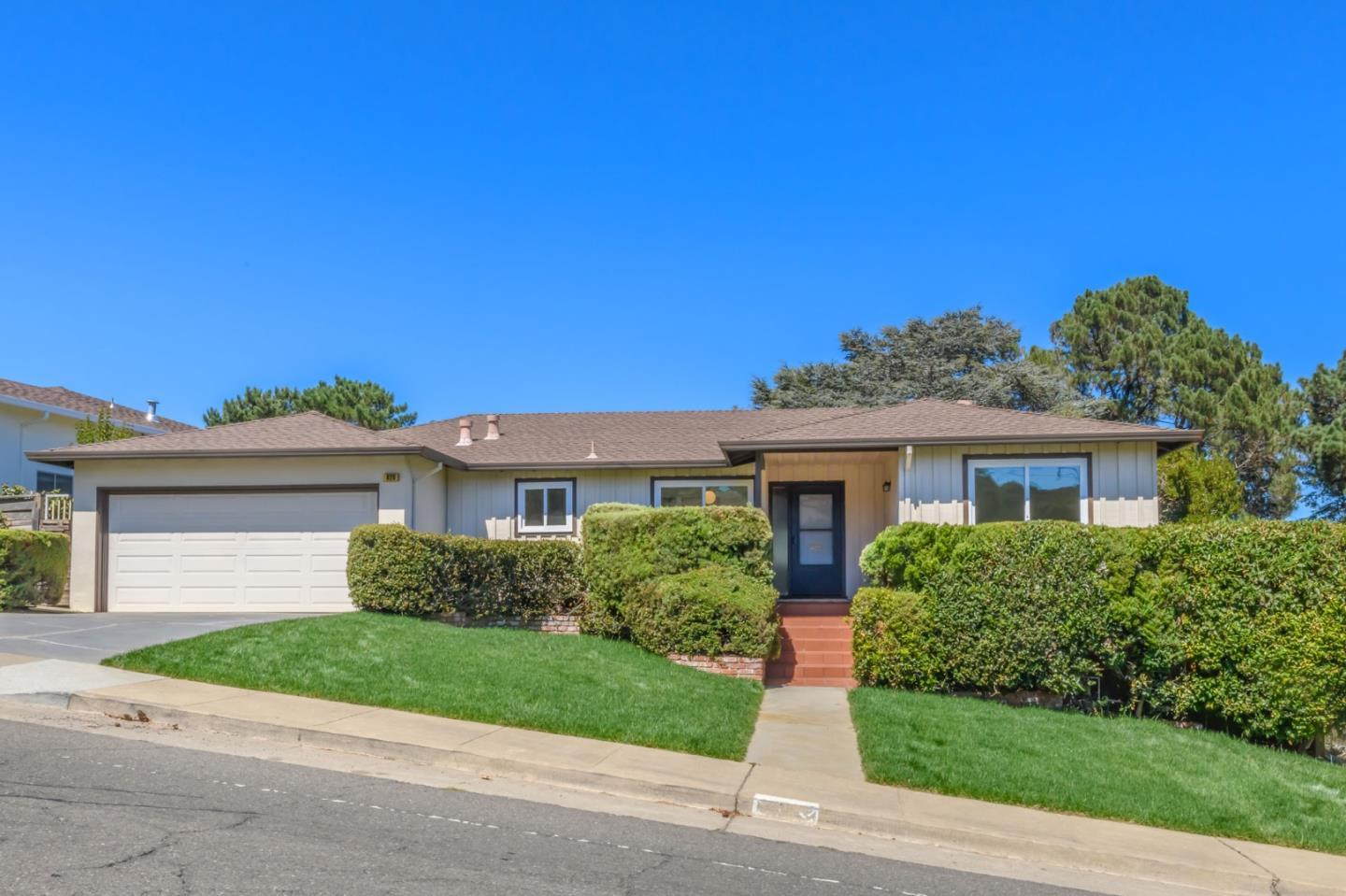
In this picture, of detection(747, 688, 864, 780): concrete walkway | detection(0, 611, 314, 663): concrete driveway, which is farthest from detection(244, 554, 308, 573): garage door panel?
detection(747, 688, 864, 780): concrete walkway

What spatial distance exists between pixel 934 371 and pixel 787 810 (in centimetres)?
3116

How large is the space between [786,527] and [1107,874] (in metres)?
12.4

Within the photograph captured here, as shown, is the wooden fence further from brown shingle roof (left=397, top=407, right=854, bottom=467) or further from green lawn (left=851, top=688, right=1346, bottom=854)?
green lawn (left=851, top=688, right=1346, bottom=854)

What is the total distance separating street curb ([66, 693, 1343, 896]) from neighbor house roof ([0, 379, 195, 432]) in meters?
19.6

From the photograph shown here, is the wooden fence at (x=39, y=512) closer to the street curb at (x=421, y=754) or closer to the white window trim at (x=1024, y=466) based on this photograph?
the street curb at (x=421, y=754)

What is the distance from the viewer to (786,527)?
63.9 feet

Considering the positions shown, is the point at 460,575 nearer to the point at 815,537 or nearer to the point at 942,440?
the point at 815,537

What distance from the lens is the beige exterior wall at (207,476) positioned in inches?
693

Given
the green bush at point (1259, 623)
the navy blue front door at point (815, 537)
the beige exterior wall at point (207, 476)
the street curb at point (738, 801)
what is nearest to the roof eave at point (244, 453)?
the beige exterior wall at point (207, 476)

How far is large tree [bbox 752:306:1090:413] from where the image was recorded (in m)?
35.9

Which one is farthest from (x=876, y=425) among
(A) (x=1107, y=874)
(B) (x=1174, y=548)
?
(A) (x=1107, y=874)

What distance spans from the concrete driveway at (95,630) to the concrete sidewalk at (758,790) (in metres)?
2.55

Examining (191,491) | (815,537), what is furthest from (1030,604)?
(191,491)

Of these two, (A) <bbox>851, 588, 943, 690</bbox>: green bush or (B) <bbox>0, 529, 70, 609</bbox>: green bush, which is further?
(B) <bbox>0, 529, 70, 609</bbox>: green bush
